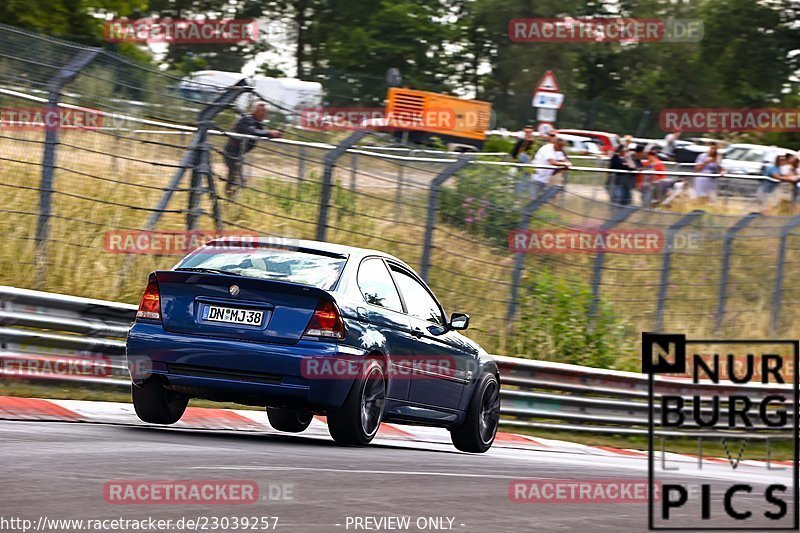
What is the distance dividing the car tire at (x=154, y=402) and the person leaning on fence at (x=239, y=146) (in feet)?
16.1

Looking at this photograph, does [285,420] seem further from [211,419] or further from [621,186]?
[621,186]

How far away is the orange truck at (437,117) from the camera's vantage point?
43100 millimetres

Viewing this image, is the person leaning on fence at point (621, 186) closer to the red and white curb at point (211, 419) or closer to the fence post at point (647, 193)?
the fence post at point (647, 193)

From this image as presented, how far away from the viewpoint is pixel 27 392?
448 inches

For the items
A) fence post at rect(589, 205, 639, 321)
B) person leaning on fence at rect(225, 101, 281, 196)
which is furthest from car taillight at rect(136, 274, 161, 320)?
fence post at rect(589, 205, 639, 321)

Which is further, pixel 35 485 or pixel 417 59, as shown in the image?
pixel 417 59

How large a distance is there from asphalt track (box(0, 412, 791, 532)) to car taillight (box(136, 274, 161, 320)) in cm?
75

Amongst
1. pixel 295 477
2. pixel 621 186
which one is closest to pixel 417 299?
pixel 295 477

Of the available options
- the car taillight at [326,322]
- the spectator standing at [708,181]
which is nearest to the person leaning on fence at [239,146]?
the car taillight at [326,322]

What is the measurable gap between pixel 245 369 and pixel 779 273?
1344 cm

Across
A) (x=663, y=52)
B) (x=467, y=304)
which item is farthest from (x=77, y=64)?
(x=663, y=52)

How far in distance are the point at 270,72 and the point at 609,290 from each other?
46.0 meters

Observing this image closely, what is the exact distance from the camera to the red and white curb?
10.2 m

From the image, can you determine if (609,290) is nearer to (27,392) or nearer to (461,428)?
(461,428)
